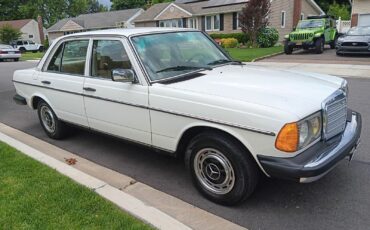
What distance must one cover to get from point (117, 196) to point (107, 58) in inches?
72.6

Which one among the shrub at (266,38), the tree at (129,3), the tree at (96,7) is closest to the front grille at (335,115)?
the shrub at (266,38)

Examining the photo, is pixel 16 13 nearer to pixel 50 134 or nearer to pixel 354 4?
pixel 354 4

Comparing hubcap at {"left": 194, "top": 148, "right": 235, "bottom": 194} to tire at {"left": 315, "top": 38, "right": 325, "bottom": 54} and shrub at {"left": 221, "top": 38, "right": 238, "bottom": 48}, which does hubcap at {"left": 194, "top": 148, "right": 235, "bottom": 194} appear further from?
shrub at {"left": 221, "top": 38, "right": 238, "bottom": 48}

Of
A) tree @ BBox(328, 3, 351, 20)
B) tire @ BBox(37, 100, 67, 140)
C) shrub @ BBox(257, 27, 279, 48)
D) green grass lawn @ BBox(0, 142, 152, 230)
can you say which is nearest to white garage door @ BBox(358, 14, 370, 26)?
shrub @ BBox(257, 27, 279, 48)

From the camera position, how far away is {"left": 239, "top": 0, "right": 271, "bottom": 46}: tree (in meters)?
25.5

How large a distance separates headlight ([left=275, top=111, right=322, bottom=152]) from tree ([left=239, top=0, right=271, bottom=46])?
23.6 metres

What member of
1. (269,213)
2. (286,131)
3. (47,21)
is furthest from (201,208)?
(47,21)

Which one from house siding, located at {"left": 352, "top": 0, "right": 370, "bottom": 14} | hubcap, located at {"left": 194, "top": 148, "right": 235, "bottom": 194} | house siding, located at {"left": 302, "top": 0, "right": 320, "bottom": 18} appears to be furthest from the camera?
house siding, located at {"left": 302, "top": 0, "right": 320, "bottom": 18}

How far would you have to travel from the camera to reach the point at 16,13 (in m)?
80.4

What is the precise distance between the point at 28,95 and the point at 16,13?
8440 cm

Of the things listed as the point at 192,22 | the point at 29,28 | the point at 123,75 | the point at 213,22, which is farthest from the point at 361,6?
the point at 29,28

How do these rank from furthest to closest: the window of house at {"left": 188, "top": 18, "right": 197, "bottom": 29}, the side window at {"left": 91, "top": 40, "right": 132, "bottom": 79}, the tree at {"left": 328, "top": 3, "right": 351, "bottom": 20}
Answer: the tree at {"left": 328, "top": 3, "right": 351, "bottom": 20}, the window of house at {"left": 188, "top": 18, "right": 197, "bottom": 29}, the side window at {"left": 91, "top": 40, "right": 132, "bottom": 79}

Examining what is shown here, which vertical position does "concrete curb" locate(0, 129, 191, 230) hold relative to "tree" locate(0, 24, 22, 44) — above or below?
below

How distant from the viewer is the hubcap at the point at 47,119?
593cm
